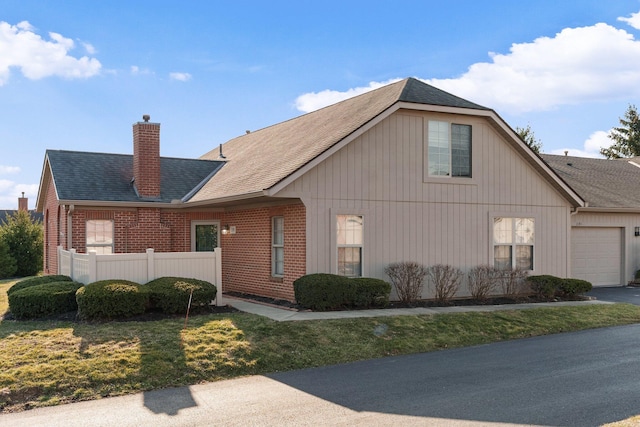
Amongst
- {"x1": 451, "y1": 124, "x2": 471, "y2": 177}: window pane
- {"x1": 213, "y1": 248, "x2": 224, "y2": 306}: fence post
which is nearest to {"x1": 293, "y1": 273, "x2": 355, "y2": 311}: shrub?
{"x1": 213, "y1": 248, "x2": 224, "y2": 306}: fence post

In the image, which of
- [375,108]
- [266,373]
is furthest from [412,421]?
[375,108]

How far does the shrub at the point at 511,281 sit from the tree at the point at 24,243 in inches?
930

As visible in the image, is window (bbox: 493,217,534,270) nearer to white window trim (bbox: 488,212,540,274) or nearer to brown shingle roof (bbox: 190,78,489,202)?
white window trim (bbox: 488,212,540,274)

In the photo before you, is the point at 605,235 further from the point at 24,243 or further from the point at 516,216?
the point at 24,243

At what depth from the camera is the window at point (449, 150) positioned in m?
17.7

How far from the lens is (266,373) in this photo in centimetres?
1017

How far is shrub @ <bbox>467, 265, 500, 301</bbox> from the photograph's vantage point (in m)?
17.6

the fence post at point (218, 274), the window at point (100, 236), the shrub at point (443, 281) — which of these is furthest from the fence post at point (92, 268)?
the shrub at point (443, 281)

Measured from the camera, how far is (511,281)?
713 inches

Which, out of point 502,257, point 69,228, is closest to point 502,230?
point 502,257

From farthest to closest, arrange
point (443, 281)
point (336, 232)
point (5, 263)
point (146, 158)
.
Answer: point (5, 263), point (146, 158), point (443, 281), point (336, 232)

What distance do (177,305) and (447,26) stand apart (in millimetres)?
9416

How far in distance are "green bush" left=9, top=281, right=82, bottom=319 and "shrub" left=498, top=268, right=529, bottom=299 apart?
1120 centimetres

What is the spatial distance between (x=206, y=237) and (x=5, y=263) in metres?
14.9
